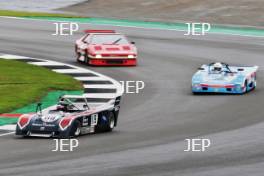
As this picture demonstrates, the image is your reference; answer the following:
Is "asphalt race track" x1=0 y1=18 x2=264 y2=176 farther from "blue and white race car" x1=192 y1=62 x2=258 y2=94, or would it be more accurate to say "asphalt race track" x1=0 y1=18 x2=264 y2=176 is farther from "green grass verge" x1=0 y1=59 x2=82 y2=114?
"green grass verge" x1=0 y1=59 x2=82 y2=114

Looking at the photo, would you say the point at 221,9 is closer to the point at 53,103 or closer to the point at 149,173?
the point at 53,103

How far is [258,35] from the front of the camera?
5375cm

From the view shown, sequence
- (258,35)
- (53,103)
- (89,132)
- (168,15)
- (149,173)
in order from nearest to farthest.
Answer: (149,173), (89,132), (53,103), (258,35), (168,15)

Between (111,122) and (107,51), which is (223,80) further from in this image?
(107,51)

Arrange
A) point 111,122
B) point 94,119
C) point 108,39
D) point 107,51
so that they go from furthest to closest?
point 108,39
point 107,51
point 111,122
point 94,119

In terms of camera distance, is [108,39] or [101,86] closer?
[101,86]

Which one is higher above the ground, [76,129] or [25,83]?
[76,129]

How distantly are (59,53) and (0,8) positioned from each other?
2026 cm

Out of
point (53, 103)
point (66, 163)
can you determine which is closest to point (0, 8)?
point (53, 103)

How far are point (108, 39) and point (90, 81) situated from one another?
5.98m

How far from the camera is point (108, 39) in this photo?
43.0 m

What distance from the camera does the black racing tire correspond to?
24.8 m

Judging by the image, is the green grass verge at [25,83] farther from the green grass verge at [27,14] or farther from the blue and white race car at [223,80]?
the green grass verge at [27,14]

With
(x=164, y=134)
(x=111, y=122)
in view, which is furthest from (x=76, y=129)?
(x=164, y=134)
